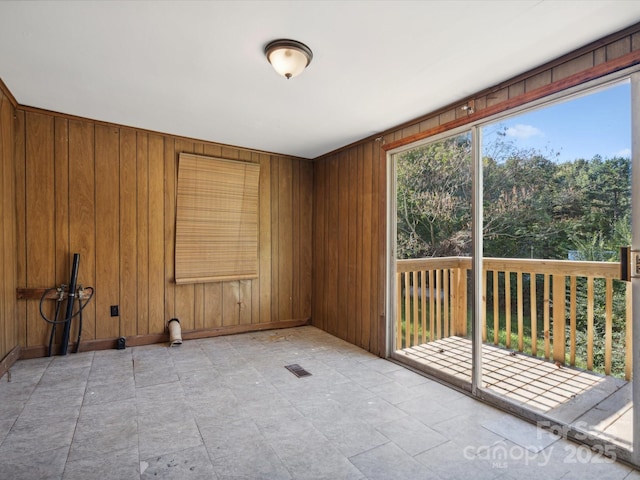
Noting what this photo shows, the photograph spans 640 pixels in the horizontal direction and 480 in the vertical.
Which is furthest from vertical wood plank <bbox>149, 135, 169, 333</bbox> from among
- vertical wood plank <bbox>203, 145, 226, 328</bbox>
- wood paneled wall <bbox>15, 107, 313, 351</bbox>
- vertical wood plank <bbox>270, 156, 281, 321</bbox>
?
vertical wood plank <bbox>270, 156, 281, 321</bbox>

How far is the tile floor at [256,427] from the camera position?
1792mm

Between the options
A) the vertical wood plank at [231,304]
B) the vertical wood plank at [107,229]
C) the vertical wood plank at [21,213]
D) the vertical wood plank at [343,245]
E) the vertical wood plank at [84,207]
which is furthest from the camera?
the vertical wood plank at [231,304]

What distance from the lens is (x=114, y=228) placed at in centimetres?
365

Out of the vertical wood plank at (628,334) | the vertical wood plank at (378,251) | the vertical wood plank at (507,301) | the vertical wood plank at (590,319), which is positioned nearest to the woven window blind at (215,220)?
the vertical wood plank at (378,251)

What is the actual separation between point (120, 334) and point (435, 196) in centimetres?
364

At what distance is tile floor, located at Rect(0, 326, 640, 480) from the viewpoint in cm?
179

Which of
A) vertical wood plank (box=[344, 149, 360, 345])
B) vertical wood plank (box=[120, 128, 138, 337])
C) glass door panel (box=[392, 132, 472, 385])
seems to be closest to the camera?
glass door panel (box=[392, 132, 472, 385])

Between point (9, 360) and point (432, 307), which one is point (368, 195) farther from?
point (9, 360)

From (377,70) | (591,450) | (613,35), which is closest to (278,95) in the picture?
(377,70)

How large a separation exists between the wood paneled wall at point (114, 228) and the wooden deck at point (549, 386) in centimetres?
233

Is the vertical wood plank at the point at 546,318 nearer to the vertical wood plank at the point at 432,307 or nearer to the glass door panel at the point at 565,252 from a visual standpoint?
the glass door panel at the point at 565,252

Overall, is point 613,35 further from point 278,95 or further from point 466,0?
point 278,95

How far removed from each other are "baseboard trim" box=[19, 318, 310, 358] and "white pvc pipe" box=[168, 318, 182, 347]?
154mm

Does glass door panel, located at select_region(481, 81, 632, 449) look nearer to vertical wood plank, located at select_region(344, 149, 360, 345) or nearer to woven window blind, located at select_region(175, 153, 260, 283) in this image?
vertical wood plank, located at select_region(344, 149, 360, 345)
